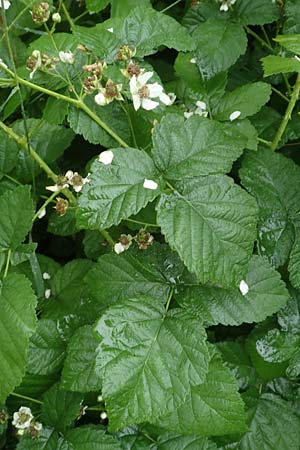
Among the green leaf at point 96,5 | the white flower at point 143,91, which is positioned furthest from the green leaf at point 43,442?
the green leaf at point 96,5

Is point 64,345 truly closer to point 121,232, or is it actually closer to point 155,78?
point 121,232

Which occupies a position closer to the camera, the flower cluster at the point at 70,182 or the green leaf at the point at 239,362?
the flower cluster at the point at 70,182

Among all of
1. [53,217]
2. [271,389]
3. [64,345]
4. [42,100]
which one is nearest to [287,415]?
[271,389]

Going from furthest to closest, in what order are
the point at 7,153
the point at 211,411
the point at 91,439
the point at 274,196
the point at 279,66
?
1. the point at 7,153
2. the point at 274,196
3. the point at 91,439
4. the point at 211,411
5. the point at 279,66

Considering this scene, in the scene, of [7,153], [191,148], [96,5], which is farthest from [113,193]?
[96,5]

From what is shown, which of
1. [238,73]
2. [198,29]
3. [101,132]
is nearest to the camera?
[101,132]

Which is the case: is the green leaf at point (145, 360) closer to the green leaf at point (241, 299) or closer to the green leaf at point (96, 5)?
the green leaf at point (241, 299)

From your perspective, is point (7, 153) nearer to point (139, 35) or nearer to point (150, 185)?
point (139, 35)
